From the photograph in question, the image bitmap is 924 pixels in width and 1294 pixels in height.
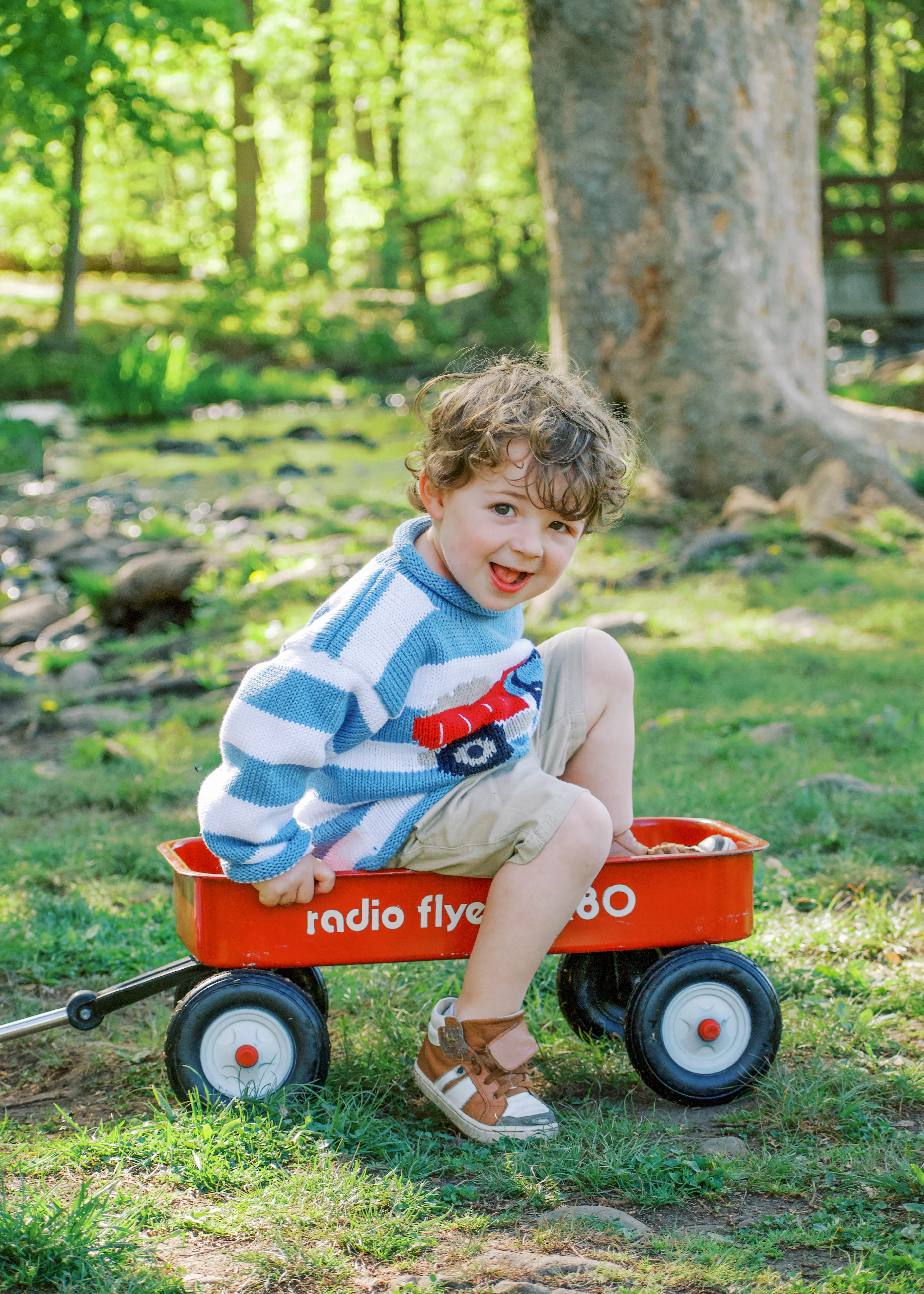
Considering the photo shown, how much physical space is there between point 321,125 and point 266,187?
30.4 ft

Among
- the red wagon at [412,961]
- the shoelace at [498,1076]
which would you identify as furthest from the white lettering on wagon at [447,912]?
the shoelace at [498,1076]

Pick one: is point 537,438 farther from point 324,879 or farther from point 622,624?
point 622,624

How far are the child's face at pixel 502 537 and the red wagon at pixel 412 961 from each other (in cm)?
54

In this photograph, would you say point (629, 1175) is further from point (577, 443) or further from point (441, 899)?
point (577, 443)

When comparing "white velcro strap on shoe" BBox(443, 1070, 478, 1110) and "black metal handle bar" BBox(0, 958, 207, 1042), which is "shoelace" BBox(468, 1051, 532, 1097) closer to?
"white velcro strap on shoe" BBox(443, 1070, 478, 1110)

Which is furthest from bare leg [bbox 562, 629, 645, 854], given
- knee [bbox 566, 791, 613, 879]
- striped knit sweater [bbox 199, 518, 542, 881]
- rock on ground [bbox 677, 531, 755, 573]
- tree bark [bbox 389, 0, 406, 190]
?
tree bark [bbox 389, 0, 406, 190]

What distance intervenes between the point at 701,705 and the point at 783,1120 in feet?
8.73

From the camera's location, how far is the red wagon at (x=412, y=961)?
2287 mm

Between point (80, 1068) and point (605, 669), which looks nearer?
point (605, 669)

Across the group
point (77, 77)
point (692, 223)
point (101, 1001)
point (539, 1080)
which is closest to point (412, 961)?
point (539, 1080)

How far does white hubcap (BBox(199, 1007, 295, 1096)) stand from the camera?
2328 millimetres

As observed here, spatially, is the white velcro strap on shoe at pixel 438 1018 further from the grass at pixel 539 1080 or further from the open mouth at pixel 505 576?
the open mouth at pixel 505 576

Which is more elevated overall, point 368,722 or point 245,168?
point 245,168

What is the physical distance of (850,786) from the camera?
3.89 meters
